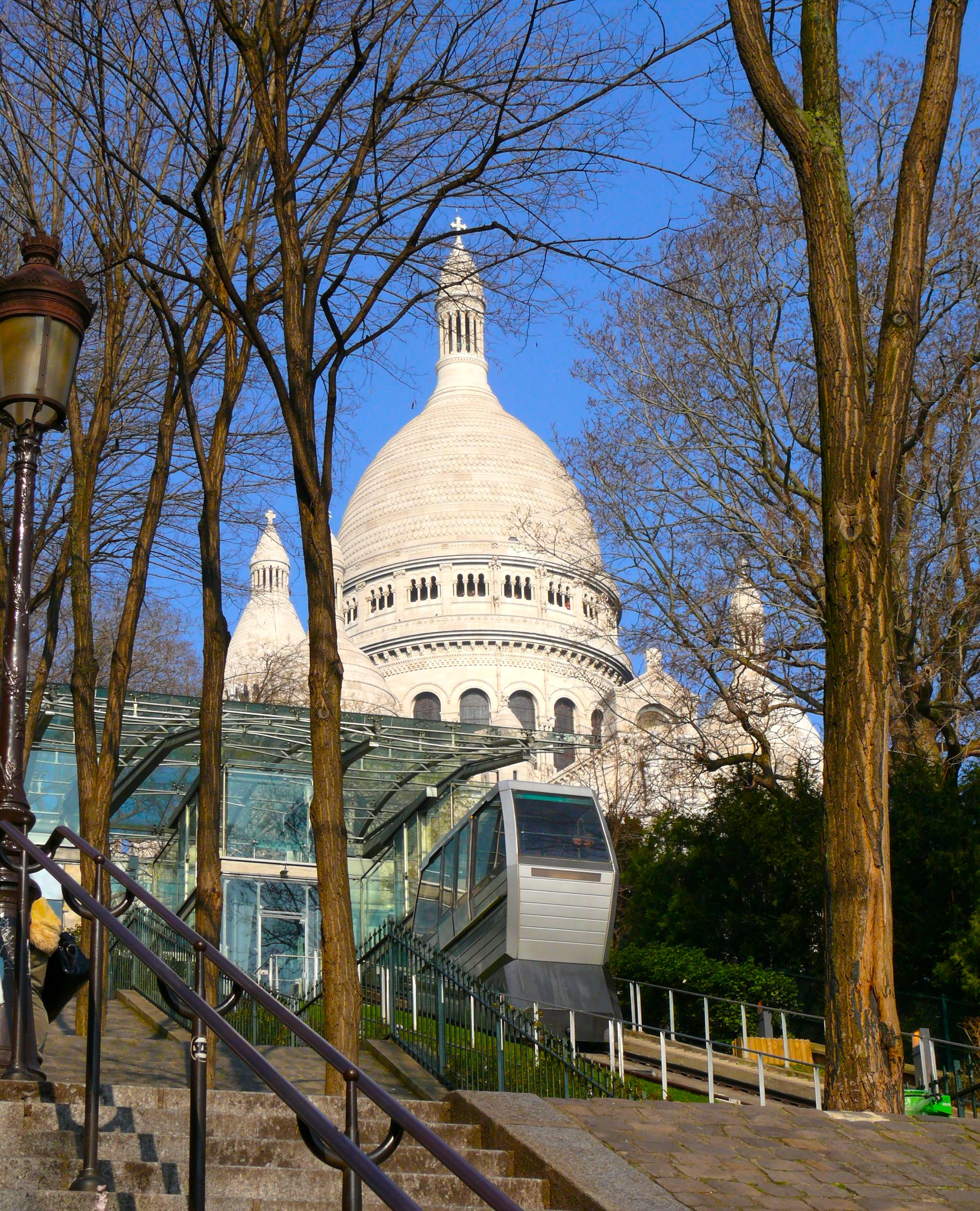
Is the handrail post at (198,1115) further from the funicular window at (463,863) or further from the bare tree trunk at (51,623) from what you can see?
the funicular window at (463,863)

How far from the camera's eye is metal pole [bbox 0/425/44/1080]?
5922mm

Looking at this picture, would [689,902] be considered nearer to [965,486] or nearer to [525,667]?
[965,486]

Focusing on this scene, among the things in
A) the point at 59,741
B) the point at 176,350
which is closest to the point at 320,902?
the point at 176,350

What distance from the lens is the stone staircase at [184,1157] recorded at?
16.5 ft

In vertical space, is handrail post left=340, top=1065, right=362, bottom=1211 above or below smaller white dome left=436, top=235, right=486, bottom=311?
below

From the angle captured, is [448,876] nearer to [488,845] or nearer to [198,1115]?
[488,845]

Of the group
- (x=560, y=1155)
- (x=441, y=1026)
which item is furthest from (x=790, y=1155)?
(x=441, y=1026)

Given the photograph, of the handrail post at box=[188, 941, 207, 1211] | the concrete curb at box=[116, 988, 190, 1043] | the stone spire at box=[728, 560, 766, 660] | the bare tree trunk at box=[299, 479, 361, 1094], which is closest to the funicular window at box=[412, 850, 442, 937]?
the stone spire at box=[728, 560, 766, 660]

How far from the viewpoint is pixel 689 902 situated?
21719 millimetres

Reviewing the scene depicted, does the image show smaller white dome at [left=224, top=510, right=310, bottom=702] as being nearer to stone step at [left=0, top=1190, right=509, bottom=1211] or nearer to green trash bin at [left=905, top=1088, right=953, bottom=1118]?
green trash bin at [left=905, top=1088, right=953, bottom=1118]

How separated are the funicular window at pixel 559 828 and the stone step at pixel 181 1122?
39.1 ft

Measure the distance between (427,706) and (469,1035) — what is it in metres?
74.8

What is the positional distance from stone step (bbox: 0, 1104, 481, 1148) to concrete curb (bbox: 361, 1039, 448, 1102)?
311 centimetres

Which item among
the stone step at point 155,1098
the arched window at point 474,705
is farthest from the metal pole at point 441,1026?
the arched window at point 474,705
